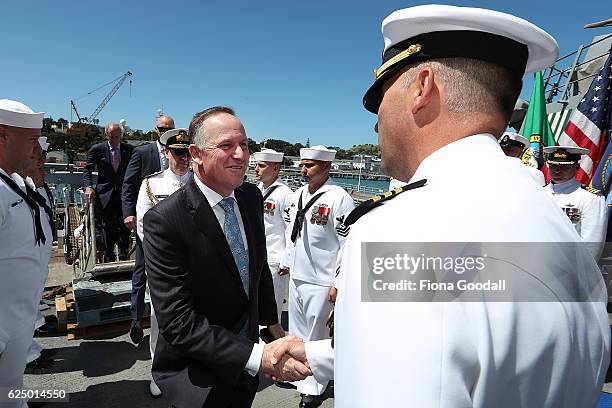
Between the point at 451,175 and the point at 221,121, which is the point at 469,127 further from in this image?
the point at 221,121

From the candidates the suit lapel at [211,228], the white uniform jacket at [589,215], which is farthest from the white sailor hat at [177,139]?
the white uniform jacket at [589,215]

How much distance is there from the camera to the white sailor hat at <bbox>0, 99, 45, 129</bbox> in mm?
2570

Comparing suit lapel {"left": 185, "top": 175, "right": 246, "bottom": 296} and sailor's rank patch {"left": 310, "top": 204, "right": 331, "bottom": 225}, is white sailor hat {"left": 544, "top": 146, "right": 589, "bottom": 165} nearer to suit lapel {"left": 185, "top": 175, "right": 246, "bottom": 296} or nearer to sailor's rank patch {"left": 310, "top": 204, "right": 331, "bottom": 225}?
sailor's rank patch {"left": 310, "top": 204, "right": 331, "bottom": 225}

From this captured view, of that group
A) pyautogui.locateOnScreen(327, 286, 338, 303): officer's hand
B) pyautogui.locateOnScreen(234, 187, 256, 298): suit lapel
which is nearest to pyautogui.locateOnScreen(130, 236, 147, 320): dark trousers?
pyautogui.locateOnScreen(327, 286, 338, 303): officer's hand

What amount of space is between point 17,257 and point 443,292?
9.93 ft

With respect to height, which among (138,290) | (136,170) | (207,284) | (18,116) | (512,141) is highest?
(512,141)

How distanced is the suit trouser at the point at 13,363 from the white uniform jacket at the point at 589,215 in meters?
5.78

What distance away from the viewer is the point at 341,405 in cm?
73

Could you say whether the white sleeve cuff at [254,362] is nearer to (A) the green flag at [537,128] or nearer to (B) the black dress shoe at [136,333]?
(B) the black dress shoe at [136,333]

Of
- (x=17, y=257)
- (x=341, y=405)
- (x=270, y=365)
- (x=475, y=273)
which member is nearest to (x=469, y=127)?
(x=475, y=273)

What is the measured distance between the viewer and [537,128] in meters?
6.59

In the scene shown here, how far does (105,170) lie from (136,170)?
170cm

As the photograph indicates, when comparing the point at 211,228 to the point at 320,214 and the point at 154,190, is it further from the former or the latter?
the point at 320,214

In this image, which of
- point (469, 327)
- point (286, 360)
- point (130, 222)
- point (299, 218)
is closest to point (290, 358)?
point (286, 360)
